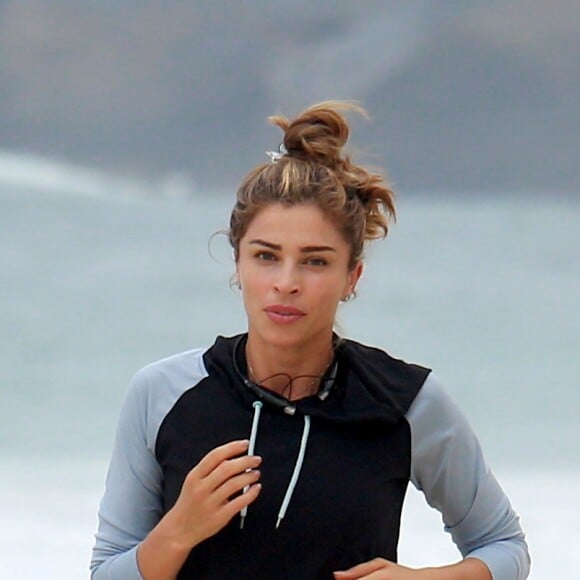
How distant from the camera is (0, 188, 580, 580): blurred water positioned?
1595 mm

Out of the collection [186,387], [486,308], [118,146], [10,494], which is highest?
[118,146]

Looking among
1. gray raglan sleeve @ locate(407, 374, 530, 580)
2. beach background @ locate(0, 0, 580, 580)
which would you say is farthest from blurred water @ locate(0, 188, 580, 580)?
gray raglan sleeve @ locate(407, 374, 530, 580)

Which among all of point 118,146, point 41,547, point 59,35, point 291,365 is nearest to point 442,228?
point 118,146

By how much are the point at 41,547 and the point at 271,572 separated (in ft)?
2.30

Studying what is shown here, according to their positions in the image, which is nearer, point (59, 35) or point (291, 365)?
point (291, 365)

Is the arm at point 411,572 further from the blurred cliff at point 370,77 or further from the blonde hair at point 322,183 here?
the blurred cliff at point 370,77

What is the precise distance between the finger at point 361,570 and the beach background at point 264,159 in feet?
3.18

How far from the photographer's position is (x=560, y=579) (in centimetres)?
136

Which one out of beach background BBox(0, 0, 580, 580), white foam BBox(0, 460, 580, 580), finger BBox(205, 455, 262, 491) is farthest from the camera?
beach background BBox(0, 0, 580, 580)

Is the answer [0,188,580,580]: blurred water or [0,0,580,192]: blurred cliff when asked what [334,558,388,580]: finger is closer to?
[0,188,580,580]: blurred water

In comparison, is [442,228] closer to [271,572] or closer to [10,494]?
[10,494]

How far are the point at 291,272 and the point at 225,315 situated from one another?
1.05 meters

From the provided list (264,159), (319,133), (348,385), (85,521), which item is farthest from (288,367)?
(264,159)

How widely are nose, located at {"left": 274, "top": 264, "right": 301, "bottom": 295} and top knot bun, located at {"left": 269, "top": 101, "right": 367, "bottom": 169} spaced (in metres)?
0.08
